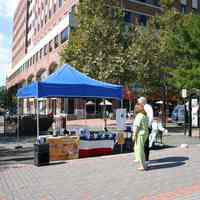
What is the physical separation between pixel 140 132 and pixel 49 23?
64.9 m

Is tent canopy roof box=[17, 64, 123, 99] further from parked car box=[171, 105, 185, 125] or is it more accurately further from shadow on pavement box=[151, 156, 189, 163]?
parked car box=[171, 105, 185, 125]

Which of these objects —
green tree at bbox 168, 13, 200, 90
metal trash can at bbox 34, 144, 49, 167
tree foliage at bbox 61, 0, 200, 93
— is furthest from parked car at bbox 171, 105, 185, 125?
metal trash can at bbox 34, 144, 49, 167

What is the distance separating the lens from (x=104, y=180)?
9289mm

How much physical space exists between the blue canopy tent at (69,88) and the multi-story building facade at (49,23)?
1340 inches

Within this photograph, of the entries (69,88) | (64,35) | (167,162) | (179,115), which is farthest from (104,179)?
(64,35)

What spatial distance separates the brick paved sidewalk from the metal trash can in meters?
0.25

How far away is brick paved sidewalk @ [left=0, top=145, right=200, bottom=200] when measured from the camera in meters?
7.81

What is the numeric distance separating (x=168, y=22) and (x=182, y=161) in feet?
74.8

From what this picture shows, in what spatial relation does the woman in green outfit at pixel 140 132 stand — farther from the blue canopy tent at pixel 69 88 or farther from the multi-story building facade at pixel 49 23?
the multi-story building facade at pixel 49 23

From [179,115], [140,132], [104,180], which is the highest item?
[179,115]

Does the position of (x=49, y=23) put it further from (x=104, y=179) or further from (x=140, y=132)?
(x=104, y=179)

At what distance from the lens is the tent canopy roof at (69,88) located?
13.9m

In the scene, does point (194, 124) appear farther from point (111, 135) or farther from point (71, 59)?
point (111, 135)

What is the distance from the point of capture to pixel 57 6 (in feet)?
222
